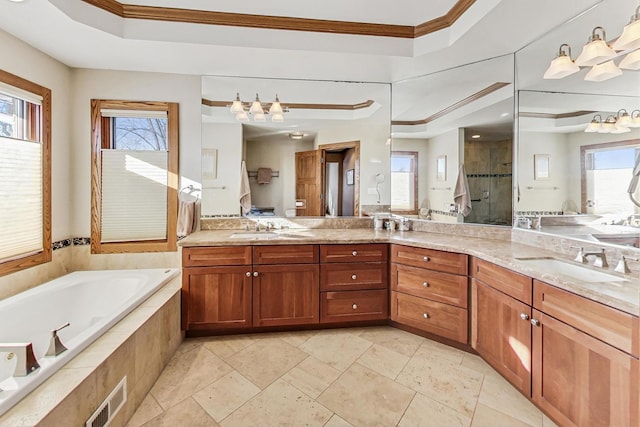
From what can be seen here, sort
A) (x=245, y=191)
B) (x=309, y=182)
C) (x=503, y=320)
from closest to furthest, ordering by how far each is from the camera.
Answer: (x=503, y=320), (x=245, y=191), (x=309, y=182)

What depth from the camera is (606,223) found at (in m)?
1.69

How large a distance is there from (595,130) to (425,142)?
49.5 inches

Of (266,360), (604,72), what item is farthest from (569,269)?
(266,360)

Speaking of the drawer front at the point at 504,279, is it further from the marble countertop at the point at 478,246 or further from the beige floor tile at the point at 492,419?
the beige floor tile at the point at 492,419

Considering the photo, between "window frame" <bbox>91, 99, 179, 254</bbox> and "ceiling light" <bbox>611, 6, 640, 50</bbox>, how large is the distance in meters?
3.21

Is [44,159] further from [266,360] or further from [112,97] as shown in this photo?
[266,360]

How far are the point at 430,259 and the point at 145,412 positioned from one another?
2.08 meters

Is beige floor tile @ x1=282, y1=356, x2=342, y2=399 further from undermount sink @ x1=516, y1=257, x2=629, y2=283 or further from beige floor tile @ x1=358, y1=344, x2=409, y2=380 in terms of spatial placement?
undermount sink @ x1=516, y1=257, x2=629, y2=283

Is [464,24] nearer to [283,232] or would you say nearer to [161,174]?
[283,232]

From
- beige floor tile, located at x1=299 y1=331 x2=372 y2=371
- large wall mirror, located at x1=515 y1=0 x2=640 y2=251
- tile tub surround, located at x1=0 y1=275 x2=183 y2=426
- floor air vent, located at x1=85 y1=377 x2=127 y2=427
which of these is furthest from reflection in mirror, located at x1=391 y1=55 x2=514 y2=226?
floor air vent, located at x1=85 y1=377 x2=127 y2=427

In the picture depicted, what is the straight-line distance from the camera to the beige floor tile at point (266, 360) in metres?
1.83

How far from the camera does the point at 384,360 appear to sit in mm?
1994

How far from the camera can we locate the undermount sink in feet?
4.73

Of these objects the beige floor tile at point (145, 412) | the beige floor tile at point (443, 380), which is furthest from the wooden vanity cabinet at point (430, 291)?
the beige floor tile at point (145, 412)
